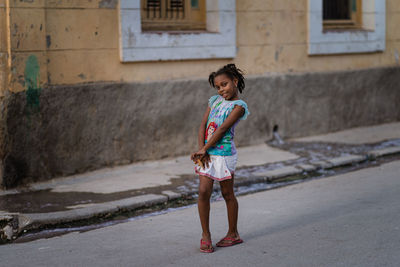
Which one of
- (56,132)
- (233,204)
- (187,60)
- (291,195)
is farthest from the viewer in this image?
(187,60)

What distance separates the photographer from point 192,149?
9258 millimetres

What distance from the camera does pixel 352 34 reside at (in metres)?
11.2

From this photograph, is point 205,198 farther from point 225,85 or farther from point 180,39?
point 180,39

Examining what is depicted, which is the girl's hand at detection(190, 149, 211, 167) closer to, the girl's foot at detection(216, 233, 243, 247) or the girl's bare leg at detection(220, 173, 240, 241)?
the girl's bare leg at detection(220, 173, 240, 241)

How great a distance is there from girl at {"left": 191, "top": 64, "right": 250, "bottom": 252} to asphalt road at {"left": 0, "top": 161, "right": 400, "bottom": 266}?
10.8 inches

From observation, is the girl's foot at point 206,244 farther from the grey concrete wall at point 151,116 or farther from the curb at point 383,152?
the curb at point 383,152

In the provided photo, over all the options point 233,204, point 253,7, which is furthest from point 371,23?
point 233,204

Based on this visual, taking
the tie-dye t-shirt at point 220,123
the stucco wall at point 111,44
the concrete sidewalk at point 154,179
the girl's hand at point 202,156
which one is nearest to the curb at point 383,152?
the concrete sidewalk at point 154,179

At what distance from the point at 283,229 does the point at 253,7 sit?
502 centimetres

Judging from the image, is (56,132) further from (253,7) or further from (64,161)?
(253,7)

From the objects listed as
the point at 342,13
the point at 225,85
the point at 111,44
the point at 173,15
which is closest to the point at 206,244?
the point at 225,85

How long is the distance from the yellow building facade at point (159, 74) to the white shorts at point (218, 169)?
3.15 m

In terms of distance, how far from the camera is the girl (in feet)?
16.3

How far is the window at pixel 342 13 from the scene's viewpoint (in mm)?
11508
